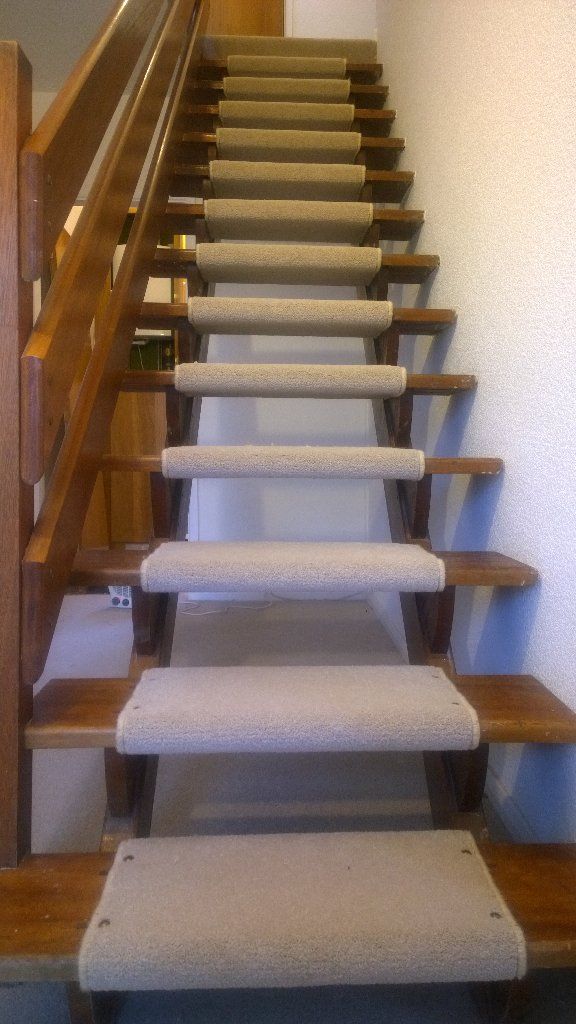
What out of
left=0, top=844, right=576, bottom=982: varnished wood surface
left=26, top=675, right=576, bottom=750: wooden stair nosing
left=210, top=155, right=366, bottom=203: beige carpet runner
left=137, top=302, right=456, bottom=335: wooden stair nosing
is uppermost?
left=210, top=155, right=366, bottom=203: beige carpet runner

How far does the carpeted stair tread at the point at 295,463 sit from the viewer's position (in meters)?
1.25

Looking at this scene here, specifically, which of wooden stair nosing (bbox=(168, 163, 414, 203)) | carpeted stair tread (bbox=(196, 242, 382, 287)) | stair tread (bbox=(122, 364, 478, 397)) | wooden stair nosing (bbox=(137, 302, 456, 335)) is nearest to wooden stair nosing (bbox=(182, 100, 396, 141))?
wooden stair nosing (bbox=(168, 163, 414, 203))

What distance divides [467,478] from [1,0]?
10.8 ft

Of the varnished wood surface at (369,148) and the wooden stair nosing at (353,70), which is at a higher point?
the wooden stair nosing at (353,70)

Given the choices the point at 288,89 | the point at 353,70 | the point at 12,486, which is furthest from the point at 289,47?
the point at 12,486

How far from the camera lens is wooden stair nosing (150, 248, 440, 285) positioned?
1663 millimetres

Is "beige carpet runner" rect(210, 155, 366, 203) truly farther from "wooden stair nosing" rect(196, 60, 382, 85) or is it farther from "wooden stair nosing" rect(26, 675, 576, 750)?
"wooden stair nosing" rect(26, 675, 576, 750)

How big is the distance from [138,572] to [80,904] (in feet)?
1.62

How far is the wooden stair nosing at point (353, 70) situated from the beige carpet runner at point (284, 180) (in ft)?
2.86

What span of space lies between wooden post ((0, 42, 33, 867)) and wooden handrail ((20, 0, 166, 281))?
0.02m

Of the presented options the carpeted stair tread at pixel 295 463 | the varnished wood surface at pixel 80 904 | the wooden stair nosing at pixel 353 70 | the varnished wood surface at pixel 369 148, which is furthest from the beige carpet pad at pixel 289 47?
the varnished wood surface at pixel 80 904

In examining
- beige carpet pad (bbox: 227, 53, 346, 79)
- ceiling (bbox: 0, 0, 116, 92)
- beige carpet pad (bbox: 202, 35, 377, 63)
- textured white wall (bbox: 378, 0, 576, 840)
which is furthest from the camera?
ceiling (bbox: 0, 0, 116, 92)

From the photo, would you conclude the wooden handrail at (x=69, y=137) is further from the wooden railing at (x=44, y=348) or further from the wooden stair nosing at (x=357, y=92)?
the wooden stair nosing at (x=357, y=92)

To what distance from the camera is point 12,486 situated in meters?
0.78
